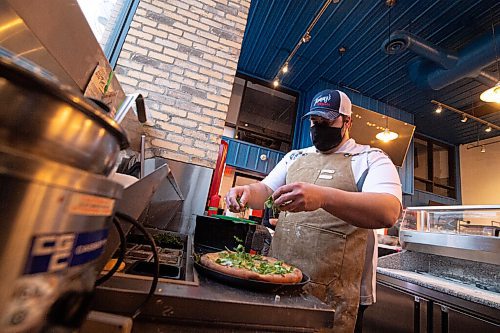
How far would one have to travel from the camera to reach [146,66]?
8.45ft

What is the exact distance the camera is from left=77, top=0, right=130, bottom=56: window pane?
1.56 metres

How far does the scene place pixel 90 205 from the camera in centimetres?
33

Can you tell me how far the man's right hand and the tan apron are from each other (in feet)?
1.00

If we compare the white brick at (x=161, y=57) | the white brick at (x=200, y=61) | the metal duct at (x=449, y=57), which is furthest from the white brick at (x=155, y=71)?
the metal duct at (x=449, y=57)

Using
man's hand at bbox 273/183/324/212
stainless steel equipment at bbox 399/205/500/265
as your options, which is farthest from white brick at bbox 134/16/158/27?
stainless steel equipment at bbox 399/205/500/265

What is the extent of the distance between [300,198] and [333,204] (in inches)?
6.7

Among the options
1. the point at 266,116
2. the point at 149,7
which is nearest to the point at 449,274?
the point at 149,7

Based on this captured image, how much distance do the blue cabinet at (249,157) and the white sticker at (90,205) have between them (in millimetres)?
5965

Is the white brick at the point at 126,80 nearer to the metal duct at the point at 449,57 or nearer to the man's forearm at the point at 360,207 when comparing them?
the man's forearm at the point at 360,207

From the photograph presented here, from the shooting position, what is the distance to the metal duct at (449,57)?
4070 millimetres

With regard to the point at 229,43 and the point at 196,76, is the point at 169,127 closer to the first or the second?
the point at 196,76

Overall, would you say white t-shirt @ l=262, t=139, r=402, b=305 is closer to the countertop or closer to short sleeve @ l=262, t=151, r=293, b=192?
short sleeve @ l=262, t=151, r=293, b=192

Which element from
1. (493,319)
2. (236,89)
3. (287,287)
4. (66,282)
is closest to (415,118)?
(236,89)

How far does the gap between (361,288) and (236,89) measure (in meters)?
6.29
